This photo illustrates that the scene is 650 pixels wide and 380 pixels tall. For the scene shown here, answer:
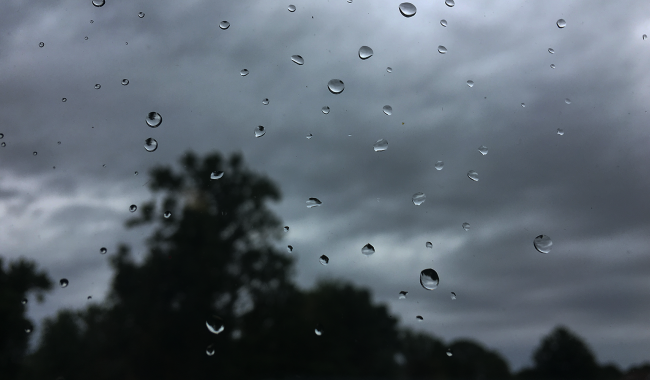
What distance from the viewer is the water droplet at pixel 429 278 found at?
129 centimetres

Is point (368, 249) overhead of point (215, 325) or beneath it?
A: overhead

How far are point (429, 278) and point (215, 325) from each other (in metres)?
0.83

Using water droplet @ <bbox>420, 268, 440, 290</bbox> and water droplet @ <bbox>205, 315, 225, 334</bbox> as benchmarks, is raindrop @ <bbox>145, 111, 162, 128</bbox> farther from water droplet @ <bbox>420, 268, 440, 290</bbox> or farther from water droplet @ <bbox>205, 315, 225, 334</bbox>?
water droplet @ <bbox>420, 268, 440, 290</bbox>

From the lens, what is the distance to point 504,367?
4.15 feet

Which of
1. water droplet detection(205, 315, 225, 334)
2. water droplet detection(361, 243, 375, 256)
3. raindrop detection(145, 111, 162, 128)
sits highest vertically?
water droplet detection(361, 243, 375, 256)

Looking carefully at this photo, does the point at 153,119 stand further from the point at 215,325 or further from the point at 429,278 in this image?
the point at 429,278

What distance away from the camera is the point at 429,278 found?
1294mm

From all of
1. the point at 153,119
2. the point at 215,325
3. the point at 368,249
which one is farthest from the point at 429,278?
the point at 153,119

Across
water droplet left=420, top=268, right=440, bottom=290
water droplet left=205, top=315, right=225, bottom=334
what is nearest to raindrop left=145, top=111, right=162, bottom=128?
water droplet left=205, top=315, right=225, bottom=334

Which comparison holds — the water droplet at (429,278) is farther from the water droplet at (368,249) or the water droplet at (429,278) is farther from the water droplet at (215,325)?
the water droplet at (215,325)

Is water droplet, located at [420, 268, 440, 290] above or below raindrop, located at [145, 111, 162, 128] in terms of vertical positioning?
above

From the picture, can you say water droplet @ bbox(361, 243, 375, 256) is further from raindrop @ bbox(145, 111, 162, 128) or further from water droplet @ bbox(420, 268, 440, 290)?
raindrop @ bbox(145, 111, 162, 128)

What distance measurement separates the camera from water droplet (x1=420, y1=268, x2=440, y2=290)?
129 cm

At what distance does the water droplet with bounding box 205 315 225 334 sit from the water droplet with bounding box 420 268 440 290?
30.9 inches
